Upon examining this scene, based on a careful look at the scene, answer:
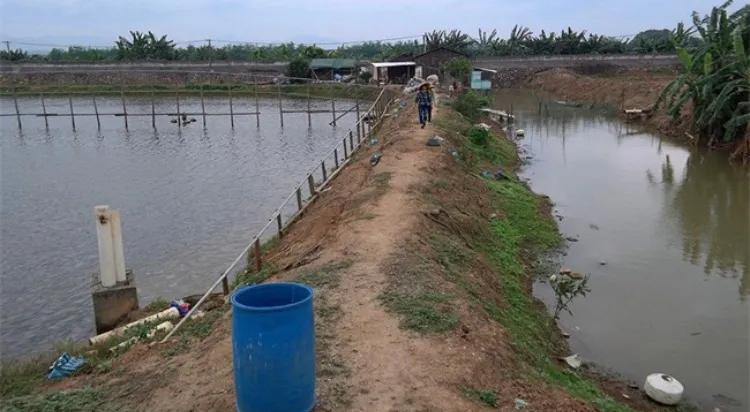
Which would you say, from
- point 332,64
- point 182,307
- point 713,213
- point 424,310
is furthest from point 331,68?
point 424,310

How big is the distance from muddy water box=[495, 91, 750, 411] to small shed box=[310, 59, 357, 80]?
39.0 metres

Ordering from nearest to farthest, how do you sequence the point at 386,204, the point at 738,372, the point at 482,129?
1. the point at 738,372
2. the point at 386,204
3. the point at 482,129

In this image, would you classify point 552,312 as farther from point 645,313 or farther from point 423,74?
point 423,74

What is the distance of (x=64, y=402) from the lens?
6109 millimetres

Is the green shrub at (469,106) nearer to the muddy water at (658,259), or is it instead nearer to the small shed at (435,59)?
the muddy water at (658,259)

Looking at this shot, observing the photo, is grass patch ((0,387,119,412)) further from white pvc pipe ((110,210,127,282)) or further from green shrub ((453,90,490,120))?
green shrub ((453,90,490,120))

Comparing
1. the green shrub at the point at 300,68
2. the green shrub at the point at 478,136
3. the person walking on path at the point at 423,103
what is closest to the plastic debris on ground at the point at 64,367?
the person walking on path at the point at 423,103

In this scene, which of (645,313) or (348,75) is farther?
(348,75)

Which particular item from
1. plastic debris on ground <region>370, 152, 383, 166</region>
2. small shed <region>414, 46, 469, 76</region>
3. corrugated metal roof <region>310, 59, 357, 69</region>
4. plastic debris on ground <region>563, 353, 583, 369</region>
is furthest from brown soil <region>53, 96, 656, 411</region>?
corrugated metal roof <region>310, 59, 357, 69</region>

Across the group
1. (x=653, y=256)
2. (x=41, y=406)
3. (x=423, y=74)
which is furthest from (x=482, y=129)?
(x=423, y=74)

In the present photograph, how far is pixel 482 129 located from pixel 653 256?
1177 cm

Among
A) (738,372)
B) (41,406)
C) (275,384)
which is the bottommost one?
(738,372)

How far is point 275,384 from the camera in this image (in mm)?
4867

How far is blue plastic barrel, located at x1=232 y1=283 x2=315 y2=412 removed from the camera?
474cm
